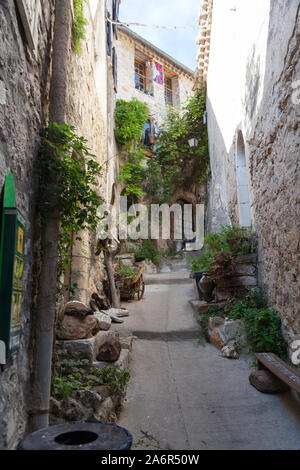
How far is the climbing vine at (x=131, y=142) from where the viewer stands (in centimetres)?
1080

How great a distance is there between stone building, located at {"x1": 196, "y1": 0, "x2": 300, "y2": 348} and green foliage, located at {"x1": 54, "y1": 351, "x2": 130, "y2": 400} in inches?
70.5

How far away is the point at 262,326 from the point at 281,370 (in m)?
1.08

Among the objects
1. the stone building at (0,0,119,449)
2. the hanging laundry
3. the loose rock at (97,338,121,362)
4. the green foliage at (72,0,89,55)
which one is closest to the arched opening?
the green foliage at (72,0,89,55)

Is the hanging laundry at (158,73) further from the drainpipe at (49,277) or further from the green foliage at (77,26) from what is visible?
the drainpipe at (49,277)

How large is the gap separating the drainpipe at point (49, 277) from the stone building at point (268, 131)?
214cm

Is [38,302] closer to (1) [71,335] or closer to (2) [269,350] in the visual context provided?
(1) [71,335]

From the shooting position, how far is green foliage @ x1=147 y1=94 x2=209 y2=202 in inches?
479

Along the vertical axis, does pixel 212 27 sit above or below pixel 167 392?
above

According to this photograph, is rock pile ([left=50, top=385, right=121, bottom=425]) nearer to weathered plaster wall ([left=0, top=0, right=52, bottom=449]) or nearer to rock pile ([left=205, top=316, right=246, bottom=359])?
weathered plaster wall ([left=0, top=0, right=52, bottom=449])

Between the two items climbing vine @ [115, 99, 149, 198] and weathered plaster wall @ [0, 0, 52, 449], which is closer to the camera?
weathered plaster wall @ [0, 0, 52, 449]
